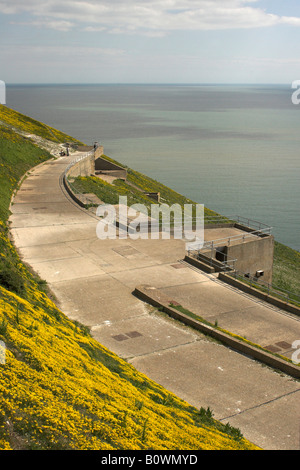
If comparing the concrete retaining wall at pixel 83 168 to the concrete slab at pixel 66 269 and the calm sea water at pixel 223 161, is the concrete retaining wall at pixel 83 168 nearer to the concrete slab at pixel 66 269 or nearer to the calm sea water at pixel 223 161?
the calm sea water at pixel 223 161

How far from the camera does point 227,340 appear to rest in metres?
14.9

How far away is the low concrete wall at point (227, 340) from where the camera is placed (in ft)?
44.4

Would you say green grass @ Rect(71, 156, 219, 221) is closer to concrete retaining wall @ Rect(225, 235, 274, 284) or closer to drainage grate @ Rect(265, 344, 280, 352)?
concrete retaining wall @ Rect(225, 235, 274, 284)

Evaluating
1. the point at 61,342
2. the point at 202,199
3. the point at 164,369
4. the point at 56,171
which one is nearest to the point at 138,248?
the point at 164,369

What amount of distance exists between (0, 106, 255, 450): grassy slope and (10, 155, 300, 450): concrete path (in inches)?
41.3

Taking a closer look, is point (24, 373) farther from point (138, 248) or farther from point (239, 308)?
point (138, 248)

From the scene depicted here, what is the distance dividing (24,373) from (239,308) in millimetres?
10722

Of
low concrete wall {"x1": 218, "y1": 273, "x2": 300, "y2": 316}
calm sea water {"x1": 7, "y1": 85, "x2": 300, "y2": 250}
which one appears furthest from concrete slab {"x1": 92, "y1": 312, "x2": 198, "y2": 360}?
calm sea water {"x1": 7, "y1": 85, "x2": 300, "y2": 250}

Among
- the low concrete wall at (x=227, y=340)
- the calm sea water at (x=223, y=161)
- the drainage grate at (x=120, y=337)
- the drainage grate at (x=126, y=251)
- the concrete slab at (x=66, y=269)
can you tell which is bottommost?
the calm sea water at (x=223, y=161)

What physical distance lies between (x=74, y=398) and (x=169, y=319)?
8.06 m

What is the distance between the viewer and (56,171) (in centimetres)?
4422

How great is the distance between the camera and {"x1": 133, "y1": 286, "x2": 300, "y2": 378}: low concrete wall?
44.4 feet

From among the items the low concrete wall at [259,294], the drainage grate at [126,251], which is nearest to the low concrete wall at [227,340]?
the low concrete wall at [259,294]

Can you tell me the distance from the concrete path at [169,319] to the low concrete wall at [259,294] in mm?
347
